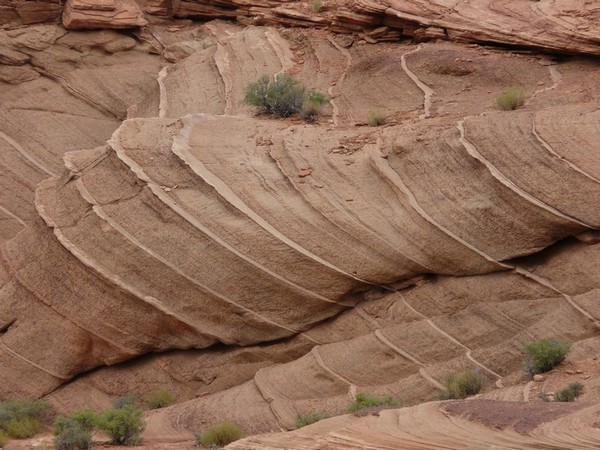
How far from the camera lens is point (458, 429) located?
32.5 ft

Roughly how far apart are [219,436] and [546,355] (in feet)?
12.1

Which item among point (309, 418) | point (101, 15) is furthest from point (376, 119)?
point (101, 15)

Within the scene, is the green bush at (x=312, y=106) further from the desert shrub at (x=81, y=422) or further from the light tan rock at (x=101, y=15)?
the light tan rock at (x=101, y=15)

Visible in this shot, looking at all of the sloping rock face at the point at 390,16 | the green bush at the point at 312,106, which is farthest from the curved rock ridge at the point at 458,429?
the sloping rock face at the point at 390,16

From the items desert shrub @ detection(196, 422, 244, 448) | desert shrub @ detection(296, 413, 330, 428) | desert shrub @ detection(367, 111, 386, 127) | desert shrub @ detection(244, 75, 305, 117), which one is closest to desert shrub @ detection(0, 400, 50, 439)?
desert shrub @ detection(196, 422, 244, 448)

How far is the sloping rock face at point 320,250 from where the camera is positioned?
14695mm

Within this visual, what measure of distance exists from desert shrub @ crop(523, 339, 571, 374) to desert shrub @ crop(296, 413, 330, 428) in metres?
2.32

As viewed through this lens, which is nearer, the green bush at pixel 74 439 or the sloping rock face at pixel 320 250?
the green bush at pixel 74 439

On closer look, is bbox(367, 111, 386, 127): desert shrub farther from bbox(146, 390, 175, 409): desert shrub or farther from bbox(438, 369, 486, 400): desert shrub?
bbox(146, 390, 175, 409): desert shrub

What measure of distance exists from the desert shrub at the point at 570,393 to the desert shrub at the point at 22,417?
24.6 ft

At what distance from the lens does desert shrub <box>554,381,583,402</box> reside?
11.8 m

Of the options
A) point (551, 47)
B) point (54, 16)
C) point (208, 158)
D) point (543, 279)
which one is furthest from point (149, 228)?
point (54, 16)

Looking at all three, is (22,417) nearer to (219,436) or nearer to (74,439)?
(74,439)

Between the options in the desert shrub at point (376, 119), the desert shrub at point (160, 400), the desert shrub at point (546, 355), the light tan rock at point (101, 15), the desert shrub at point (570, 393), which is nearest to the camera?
the desert shrub at point (570, 393)
